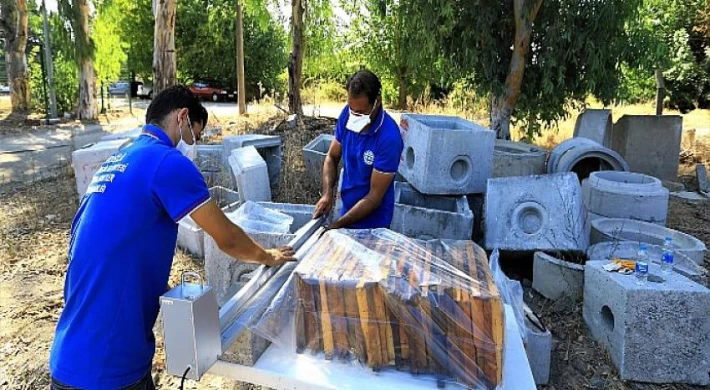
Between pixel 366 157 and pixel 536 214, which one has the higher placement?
pixel 366 157

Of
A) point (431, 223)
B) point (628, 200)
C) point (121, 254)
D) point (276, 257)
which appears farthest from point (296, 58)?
point (121, 254)

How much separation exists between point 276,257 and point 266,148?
16.1 ft

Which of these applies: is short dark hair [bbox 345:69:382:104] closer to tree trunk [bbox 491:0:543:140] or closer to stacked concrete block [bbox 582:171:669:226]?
stacked concrete block [bbox 582:171:669:226]

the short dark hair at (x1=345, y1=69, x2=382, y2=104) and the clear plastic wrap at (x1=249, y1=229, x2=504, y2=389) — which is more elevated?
the short dark hair at (x1=345, y1=69, x2=382, y2=104)

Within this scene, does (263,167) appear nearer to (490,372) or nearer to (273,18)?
(490,372)

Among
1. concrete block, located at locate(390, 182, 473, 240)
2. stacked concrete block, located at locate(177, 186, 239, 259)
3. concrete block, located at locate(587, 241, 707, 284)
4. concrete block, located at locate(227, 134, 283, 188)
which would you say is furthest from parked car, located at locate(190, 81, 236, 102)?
concrete block, located at locate(587, 241, 707, 284)

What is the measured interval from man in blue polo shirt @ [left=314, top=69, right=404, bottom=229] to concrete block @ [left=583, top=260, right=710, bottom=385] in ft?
5.60

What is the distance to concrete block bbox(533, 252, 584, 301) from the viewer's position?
433 centimetres

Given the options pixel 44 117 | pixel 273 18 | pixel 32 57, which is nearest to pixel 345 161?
pixel 273 18

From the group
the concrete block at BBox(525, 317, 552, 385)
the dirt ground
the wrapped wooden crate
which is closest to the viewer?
the wrapped wooden crate

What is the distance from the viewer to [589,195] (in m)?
5.52

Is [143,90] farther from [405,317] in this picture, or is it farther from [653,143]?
[405,317]

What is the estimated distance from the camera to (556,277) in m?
4.42

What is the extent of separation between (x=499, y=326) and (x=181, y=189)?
1163 millimetres
